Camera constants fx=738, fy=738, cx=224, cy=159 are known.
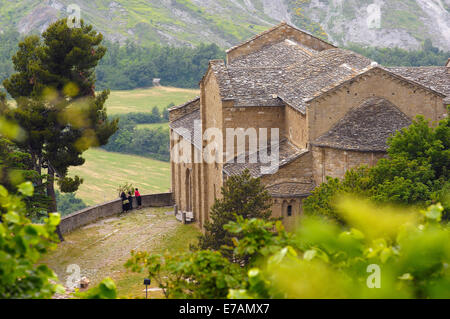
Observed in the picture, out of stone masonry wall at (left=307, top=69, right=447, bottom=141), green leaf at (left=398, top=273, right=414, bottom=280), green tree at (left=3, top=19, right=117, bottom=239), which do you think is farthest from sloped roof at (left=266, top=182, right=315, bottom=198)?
green leaf at (left=398, top=273, right=414, bottom=280)

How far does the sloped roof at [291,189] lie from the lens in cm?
2881

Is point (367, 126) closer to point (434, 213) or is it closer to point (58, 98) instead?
point (58, 98)

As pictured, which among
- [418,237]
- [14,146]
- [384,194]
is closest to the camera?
[418,237]

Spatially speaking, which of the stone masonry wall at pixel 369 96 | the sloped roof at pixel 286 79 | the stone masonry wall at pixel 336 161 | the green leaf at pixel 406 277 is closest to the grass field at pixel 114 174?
the sloped roof at pixel 286 79

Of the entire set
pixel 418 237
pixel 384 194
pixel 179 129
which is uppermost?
pixel 418 237

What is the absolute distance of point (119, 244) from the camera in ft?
112

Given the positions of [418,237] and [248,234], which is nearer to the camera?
[418,237]

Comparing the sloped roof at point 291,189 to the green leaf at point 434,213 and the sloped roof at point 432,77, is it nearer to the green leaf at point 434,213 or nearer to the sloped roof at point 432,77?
the sloped roof at point 432,77

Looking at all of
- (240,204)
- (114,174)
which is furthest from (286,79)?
(114,174)

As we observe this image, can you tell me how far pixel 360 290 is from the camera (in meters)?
8.76

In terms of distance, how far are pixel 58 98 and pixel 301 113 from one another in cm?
1080
